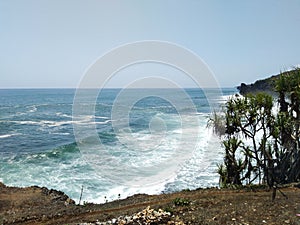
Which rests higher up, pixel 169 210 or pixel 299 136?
pixel 299 136

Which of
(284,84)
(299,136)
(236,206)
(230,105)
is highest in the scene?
(284,84)

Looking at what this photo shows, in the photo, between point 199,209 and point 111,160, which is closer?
point 199,209

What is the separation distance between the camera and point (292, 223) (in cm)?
770

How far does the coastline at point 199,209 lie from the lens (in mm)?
8250

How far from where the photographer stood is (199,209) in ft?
29.9

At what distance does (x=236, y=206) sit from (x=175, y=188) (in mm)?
8095

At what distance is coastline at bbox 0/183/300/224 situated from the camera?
27.1 ft

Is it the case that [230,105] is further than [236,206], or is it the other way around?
[230,105]

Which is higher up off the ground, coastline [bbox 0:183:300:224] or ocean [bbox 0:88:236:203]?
coastline [bbox 0:183:300:224]

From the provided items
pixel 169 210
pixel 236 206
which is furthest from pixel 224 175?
pixel 169 210

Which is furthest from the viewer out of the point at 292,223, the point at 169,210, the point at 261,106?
the point at 261,106

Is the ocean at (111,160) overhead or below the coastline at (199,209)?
below

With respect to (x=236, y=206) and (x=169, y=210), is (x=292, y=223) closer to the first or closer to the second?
(x=236, y=206)

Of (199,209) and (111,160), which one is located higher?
(199,209)
